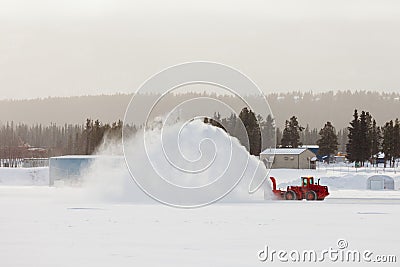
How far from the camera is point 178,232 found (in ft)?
47.7

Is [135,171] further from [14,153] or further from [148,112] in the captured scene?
[14,153]

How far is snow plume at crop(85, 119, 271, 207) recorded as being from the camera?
25.1m

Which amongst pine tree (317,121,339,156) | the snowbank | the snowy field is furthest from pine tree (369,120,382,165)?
the snowy field

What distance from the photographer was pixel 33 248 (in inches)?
476

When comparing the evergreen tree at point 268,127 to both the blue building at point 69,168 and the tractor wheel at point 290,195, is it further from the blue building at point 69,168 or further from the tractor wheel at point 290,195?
the blue building at point 69,168

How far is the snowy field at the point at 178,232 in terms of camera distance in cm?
1128

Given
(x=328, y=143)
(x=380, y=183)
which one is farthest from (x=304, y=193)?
(x=328, y=143)

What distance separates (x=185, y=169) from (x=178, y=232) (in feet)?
37.6

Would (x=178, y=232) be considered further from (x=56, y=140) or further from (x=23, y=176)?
(x=56, y=140)

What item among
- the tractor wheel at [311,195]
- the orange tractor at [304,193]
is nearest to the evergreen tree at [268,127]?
the orange tractor at [304,193]

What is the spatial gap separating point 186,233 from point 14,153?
107978 mm

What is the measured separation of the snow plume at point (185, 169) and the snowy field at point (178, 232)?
1912 millimetres

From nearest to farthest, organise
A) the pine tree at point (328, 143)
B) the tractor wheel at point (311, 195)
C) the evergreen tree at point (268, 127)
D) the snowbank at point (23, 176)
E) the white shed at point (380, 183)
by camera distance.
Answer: the tractor wheel at point (311, 195)
the evergreen tree at point (268, 127)
the white shed at point (380, 183)
the snowbank at point (23, 176)
the pine tree at point (328, 143)

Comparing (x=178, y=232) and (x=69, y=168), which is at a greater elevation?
(x=178, y=232)
